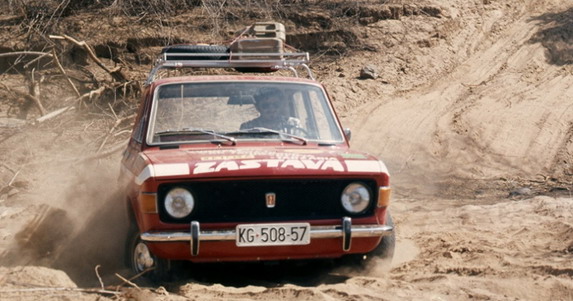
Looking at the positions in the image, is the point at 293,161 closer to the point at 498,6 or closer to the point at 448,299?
the point at 448,299

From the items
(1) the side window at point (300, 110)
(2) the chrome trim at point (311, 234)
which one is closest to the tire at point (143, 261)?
(2) the chrome trim at point (311, 234)

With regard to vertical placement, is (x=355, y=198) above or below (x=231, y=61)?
below

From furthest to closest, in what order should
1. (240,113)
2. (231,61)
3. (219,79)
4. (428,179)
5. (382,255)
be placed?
(428,179)
(231,61)
(219,79)
(240,113)
(382,255)

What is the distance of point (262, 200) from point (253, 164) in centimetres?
24

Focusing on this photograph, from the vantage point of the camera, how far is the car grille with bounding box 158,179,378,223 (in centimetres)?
529

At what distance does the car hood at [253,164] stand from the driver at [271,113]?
59 cm

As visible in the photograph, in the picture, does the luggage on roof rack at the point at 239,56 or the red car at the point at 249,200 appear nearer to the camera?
the red car at the point at 249,200

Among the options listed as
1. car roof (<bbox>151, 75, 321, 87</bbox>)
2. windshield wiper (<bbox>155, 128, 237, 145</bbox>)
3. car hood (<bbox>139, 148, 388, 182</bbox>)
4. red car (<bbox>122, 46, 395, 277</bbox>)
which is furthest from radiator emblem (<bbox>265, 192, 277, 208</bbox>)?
car roof (<bbox>151, 75, 321, 87</bbox>)

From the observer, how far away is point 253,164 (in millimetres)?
5297

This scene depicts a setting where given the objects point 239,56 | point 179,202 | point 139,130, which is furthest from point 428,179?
point 179,202

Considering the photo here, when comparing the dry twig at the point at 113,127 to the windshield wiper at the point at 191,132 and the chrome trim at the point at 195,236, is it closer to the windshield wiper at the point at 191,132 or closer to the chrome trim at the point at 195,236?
the windshield wiper at the point at 191,132

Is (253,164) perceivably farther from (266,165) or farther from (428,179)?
(428,179)

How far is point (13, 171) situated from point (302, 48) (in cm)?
735

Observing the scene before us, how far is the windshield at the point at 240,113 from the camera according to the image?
6109mm
